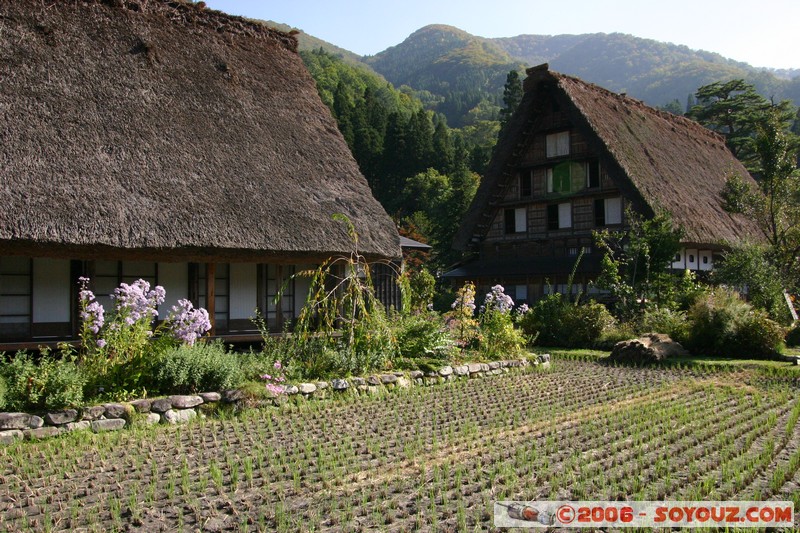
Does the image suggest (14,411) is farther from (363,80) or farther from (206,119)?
(363,80)

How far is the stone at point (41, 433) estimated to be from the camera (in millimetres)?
7262

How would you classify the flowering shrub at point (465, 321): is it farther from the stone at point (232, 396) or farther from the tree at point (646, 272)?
the tree at point (646, 272)

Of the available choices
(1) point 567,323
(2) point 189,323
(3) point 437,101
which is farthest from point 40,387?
(3) point 437,101

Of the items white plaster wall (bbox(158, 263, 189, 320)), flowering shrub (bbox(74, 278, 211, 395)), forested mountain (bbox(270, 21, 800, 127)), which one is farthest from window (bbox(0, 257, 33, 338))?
forested mountain (bbox(270, 21, 800, 127))

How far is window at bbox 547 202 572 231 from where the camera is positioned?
25.2m

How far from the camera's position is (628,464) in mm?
6094

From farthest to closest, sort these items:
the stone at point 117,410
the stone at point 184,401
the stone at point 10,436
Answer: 1. the stone at point 184,401
2. the stone at point 117,410
3. the stone at point 10,436

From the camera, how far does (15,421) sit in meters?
7.23

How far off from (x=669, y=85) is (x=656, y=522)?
17053cm

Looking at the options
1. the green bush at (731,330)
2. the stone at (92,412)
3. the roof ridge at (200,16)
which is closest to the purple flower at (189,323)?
the stone at (92,412)

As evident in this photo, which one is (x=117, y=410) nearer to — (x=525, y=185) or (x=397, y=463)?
(x=397, y=463)

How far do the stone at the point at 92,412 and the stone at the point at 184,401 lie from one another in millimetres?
815

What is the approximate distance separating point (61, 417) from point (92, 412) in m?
0.32

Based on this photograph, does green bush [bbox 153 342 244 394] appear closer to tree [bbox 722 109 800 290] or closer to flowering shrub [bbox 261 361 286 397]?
flowering shrub [bbox 261 361 286 397]
